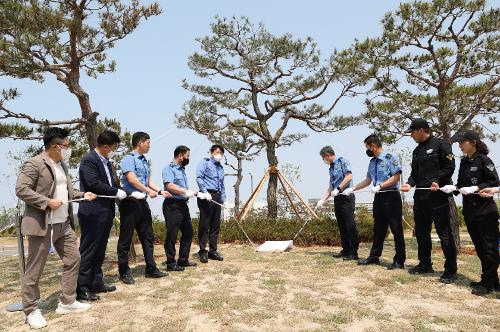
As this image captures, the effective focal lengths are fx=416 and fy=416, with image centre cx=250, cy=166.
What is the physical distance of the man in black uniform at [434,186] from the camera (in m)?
4.62

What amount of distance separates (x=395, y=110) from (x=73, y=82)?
601cm

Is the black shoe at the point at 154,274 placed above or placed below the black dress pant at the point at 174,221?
below

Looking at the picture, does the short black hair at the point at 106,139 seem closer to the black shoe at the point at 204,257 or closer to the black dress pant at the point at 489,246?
the black shoe at the point at 204,257

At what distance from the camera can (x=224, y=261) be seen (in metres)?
6.11

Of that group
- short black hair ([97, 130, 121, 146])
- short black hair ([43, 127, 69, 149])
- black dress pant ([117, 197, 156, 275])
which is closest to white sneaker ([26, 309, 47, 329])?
black dress pant ([117, 197, 156, 275])

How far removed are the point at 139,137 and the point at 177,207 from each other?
3.45 feet

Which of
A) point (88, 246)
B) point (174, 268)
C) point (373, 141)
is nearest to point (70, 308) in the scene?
point (88, 246)

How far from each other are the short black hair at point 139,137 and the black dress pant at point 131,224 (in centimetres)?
65

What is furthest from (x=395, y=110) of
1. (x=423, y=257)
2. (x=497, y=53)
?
(x=423, y=257)

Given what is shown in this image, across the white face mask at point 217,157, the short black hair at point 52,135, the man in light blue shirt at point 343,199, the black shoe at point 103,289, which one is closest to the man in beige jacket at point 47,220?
the short black hair at point 52,135

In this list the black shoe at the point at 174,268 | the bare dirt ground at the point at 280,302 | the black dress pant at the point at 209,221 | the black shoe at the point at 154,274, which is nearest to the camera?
the bare dirt ground at the point at 280,302

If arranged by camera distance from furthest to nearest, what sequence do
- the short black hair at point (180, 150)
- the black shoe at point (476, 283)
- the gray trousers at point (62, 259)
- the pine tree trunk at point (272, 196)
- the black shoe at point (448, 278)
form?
the pine tree trunk at point (272, 196) → the short black hair at point (180, 150) → the black shoe at point (448, 278) → the black shoe at point (476, 283) → the gray trousers at point (62, 259)

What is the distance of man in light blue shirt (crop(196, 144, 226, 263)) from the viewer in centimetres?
582

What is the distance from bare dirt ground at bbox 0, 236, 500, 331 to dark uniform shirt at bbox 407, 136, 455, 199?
3.58ft
